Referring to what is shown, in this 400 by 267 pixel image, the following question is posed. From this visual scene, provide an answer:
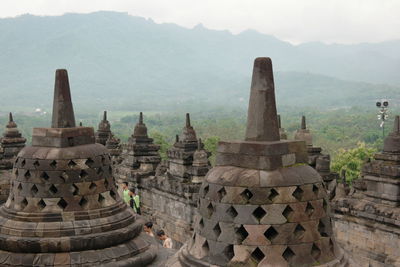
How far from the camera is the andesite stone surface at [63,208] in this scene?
24.9 ft

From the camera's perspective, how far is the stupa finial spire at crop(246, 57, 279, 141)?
488 cm

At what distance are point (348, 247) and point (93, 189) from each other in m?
7.71

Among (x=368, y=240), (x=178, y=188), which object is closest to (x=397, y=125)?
(x=368, y=240)

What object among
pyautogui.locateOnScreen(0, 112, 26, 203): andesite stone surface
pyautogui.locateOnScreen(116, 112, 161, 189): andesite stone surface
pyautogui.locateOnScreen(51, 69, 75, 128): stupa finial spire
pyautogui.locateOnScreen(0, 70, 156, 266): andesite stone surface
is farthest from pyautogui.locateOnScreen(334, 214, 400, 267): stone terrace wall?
pyautogui.locateOnScreen(0, 112, 26, 203): andesite stone surface

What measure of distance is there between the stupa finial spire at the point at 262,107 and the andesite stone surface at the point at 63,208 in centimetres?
384

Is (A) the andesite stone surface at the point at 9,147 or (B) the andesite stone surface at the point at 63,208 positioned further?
(A) the andesite stone surface at the point at 9,147

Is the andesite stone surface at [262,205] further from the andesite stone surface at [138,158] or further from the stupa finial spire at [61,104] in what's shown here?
the andesite stone surface at [138,158]

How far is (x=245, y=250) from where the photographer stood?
4.53 m

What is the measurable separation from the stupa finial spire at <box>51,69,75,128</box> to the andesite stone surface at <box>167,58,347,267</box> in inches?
151

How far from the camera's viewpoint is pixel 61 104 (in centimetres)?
806

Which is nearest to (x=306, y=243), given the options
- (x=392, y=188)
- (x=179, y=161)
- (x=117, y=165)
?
(x=392, y=188)

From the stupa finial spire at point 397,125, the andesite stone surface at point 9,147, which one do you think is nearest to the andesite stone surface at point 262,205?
the stupa finial spire at point 397,125

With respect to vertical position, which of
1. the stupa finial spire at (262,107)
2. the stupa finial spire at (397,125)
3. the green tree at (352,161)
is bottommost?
the green tree at (352,161)

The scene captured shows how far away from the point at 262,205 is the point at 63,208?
13.8 feet
